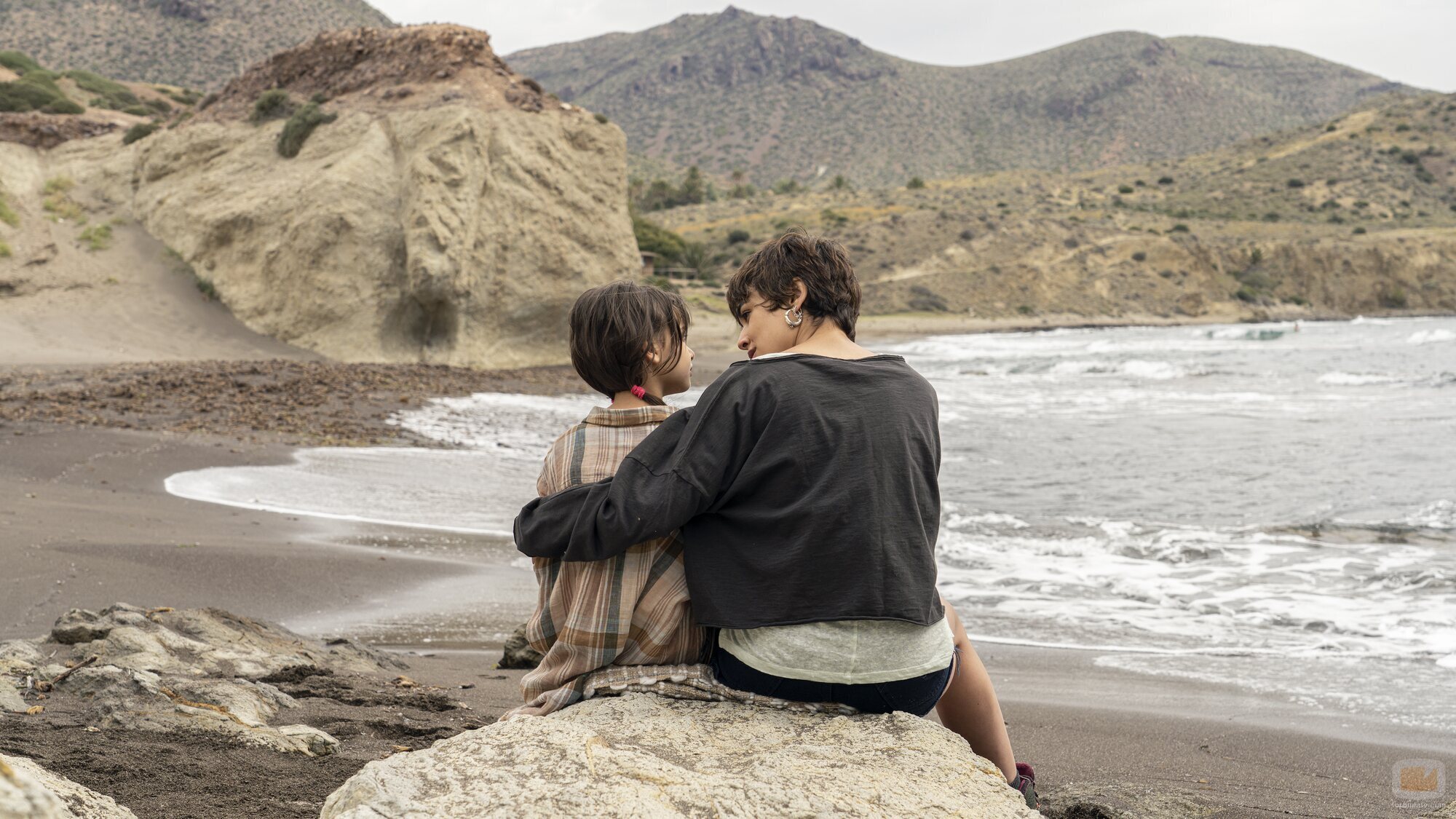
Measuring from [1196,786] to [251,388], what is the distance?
505 inches

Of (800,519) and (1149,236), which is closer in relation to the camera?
(800,519)

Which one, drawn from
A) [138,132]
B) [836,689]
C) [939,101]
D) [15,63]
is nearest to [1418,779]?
[836,689]

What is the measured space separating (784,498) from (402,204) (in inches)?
800

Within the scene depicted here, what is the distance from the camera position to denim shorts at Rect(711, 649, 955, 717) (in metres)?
2.47

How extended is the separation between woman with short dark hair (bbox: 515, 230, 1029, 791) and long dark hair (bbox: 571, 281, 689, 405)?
0.92ft

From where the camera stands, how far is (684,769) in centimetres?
215

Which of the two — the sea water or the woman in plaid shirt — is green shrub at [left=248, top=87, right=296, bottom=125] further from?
the woman in plaid shirt

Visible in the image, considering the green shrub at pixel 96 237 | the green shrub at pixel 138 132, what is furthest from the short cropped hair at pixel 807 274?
the green shrub at pixel 138 132

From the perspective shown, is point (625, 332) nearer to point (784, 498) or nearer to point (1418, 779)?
point (784, 498)

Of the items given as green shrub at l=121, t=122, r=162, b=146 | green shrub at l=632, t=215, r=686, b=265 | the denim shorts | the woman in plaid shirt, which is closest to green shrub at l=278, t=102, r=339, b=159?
green shrub at l=121, t=122, r=162, b=146

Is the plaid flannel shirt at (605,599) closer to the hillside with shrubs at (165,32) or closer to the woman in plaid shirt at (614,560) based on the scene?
the woman in plaid shirt at (614,560)

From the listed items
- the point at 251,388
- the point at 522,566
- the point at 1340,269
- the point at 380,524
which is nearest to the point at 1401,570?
the point at 522,566

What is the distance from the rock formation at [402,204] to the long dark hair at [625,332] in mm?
18494

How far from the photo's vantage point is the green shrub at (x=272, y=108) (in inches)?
910
